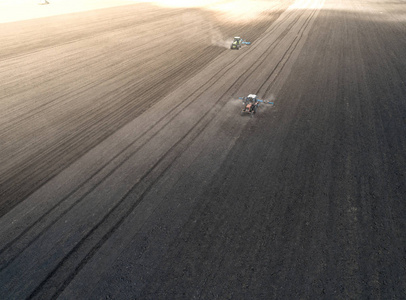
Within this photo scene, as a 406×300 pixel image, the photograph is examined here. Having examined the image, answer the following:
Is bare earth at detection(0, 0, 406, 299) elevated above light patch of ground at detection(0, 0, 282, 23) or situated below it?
below

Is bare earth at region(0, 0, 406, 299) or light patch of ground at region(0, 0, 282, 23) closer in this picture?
bare earth at region(0, 0, 406, 299)

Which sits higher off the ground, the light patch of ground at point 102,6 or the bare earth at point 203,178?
the light patch of ground at point 102,6

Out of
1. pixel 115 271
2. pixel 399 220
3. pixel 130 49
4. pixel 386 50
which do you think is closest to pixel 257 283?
pixel 115 271

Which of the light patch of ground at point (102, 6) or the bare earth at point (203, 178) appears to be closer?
the bare earth at point (203, 178)

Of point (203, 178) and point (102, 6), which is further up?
point (102, 6)

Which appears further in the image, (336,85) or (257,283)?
(336,85)

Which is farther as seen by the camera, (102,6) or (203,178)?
(102,6)

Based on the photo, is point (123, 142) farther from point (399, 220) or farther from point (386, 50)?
point (386, 50)

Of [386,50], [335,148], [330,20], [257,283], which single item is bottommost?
[257,283]
